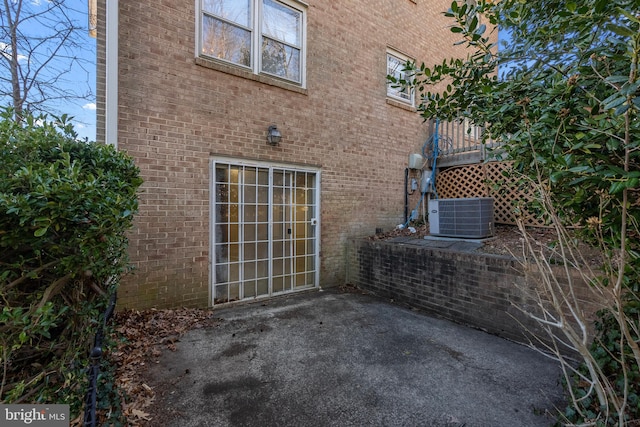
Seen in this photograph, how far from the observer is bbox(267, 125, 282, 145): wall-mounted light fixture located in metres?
4.93

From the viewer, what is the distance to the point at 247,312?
14.5 ft

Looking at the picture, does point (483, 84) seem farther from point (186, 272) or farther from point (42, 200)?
point (186, 272)

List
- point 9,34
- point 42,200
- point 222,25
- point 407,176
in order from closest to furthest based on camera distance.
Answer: point 42,200 → point 222,25 → point 9,34 → point 407,176

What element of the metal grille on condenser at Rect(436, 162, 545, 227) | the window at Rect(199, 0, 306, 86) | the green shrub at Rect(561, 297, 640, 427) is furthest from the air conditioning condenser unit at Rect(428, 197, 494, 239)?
the window at Rect(199, 0, 306, 86)

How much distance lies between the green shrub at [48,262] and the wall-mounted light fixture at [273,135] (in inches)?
121

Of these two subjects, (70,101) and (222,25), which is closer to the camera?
(222,25)

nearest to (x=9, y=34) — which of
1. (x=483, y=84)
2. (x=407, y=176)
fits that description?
(x=483, y=84)

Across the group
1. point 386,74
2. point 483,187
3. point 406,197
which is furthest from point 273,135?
point 483,187

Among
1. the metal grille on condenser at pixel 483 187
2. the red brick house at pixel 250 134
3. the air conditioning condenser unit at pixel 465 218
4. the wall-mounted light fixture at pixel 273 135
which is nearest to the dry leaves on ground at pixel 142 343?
the red brick house at pixel 250 134

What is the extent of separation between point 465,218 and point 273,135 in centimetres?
370

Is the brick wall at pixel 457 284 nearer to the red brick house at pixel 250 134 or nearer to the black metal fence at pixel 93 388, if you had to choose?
the red brick house at pixel 250 134

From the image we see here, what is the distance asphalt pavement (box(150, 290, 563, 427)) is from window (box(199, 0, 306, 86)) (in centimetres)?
424

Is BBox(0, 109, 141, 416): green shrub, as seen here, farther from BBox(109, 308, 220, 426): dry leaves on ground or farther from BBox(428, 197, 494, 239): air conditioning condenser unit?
BBox(428, 197, 494, 239): air conditioning condenser unit

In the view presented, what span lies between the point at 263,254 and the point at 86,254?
336 centimetres
